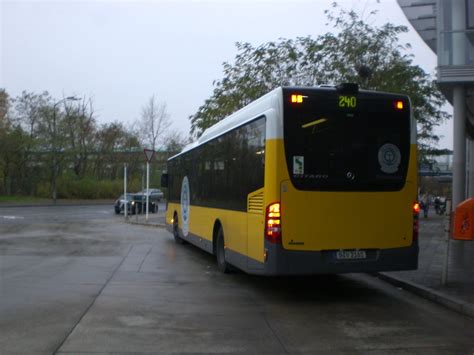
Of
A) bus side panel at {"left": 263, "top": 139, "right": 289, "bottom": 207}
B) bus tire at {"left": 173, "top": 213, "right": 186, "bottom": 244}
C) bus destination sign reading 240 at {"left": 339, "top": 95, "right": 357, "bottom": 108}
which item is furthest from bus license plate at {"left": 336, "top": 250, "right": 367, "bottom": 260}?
bus tire at {"left": 173, "top": 213, "right": 186, "bottom": 244}

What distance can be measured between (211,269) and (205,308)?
4.34m

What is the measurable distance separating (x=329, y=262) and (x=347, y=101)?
248 centimetres

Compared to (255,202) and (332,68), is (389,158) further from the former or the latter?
(332,68)

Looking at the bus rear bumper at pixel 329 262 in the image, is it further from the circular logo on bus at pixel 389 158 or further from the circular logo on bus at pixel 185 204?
the circular logo on bus at pixel 185 204

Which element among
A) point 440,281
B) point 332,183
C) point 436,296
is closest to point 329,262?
point 332,183

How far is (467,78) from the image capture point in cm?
1945

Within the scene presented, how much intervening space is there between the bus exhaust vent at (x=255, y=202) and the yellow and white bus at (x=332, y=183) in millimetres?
16

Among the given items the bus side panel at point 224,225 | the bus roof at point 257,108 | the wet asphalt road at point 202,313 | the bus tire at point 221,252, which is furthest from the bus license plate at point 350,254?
the bus tire at point 221,252

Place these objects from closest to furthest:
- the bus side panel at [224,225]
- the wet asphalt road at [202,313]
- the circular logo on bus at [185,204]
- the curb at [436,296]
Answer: the wet asphalt road at [202,313]
the curb at [436,296]
the bus side panel at [224,225]
the circular logo on bus at [185,204]

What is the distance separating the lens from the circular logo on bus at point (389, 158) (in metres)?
8.95

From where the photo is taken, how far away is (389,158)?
29.5 feet

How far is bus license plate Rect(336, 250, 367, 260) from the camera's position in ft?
28.6

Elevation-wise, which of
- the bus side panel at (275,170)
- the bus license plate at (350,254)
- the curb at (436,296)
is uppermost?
the bus side panel at (275,170)

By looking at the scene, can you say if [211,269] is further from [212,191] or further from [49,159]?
[49,159]
